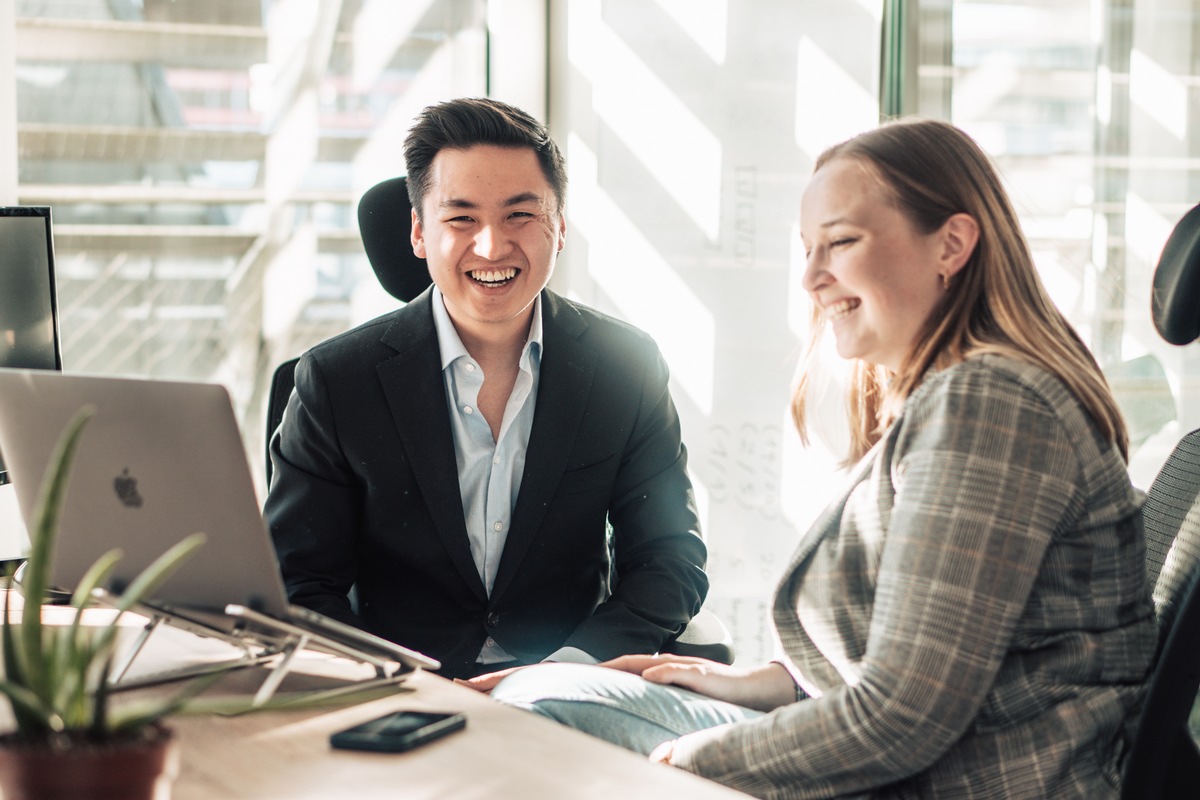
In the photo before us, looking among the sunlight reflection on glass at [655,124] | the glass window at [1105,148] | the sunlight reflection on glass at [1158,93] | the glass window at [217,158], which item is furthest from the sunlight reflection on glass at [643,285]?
the sunlight reflection on glass at [1158,93]

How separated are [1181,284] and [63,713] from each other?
4.13ft

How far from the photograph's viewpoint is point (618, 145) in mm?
3715

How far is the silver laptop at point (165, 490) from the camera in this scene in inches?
46.5

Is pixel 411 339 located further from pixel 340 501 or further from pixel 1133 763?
pixel 1133 763

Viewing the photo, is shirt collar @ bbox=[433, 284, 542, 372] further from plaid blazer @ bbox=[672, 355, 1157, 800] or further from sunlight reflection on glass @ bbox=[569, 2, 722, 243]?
sunlight reflection on glass @ bbox=[569, 2, 722, 243]

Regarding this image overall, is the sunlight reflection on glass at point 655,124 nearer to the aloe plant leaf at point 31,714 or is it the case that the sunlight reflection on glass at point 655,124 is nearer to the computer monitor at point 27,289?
the computer monitor at point 27,289

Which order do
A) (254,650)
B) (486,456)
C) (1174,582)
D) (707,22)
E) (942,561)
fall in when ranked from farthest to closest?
1. (707,22)
2. (486,456)
3. (254,650)
4. (1174,582)
5. (942,561)

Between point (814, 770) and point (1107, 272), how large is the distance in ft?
6.04

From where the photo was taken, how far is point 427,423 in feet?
6.43

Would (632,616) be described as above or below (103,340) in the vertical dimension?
below

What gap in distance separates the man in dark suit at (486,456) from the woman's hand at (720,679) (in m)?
0.27

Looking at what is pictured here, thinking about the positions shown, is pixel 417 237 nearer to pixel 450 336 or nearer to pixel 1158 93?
pixel 450 336

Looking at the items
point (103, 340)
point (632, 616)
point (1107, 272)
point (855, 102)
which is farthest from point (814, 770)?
point (103, 340)

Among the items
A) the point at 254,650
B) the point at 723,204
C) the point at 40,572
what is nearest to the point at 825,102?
the point at 723,204
